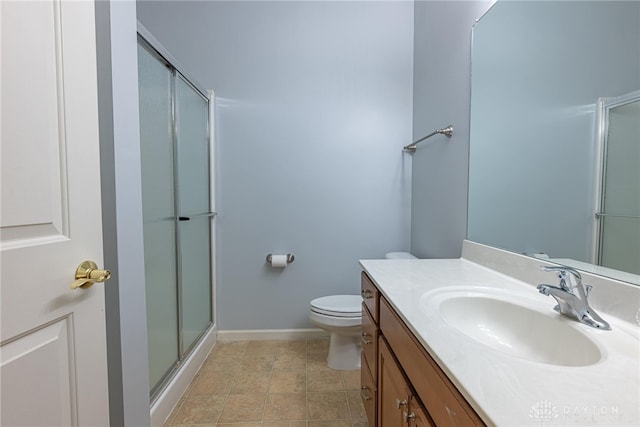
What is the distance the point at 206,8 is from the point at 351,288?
2.45 m

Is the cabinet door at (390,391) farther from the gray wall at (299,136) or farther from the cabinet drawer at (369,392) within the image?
the gray wall at (299,136)

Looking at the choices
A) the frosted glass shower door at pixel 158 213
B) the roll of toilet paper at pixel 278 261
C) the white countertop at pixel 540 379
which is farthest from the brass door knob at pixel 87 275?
the roll of toilet paper at pixel 278 261

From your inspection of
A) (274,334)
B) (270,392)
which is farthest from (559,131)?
(274,334)

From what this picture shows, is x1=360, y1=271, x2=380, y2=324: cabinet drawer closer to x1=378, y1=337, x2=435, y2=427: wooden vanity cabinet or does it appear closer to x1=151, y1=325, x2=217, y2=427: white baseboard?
x1=378, y1=337, x2=435, y2=427: wooden vanity cabinet

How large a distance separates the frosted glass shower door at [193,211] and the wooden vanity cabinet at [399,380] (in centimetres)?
113

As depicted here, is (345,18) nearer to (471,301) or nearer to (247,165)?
(247,165)

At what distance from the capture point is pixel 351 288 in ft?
6.98

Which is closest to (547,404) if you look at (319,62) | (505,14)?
(505,14)

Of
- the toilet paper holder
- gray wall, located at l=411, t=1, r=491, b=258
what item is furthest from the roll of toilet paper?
gray wall, located at l=411, t=1, r=491, b=258

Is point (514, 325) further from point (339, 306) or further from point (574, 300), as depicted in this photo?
point (339, 306)

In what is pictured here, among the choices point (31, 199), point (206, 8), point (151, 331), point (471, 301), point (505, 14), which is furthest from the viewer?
point (206, 8)

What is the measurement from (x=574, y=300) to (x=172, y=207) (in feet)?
5.62

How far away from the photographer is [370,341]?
1.16 m

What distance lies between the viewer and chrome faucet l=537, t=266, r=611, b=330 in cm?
66
